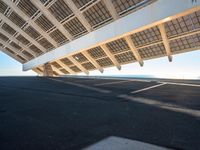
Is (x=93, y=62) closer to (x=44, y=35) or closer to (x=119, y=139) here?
(x=44, y=35)

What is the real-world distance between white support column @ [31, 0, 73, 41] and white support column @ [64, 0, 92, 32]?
321cm

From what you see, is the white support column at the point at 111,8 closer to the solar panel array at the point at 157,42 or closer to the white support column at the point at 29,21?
the solar panel array at the point at 157,42

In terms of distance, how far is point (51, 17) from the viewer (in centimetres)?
2062

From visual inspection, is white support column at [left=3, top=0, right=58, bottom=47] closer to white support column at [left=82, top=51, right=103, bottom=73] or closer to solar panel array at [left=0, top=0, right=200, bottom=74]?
solar panel array at [left=0, top=0, right=200, bottom=74]

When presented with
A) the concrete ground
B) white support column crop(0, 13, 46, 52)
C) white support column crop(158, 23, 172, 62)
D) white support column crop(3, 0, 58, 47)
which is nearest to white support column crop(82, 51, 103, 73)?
white support column crop(3, 0, 58, 47)

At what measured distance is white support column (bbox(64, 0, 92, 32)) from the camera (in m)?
17.9

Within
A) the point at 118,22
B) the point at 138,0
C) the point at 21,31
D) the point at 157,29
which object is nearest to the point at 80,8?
the point at 118,22

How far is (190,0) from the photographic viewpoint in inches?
483

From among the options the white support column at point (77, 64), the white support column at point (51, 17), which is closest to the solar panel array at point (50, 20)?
the white support column at point (51, 17)

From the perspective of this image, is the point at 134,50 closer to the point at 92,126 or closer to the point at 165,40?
the point at 165,40

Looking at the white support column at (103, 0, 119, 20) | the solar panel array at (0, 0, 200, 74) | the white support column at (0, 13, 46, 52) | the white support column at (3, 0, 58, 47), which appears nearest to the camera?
the white support column at (103, 0, 119, 20)

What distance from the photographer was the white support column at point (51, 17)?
19531 millimetres

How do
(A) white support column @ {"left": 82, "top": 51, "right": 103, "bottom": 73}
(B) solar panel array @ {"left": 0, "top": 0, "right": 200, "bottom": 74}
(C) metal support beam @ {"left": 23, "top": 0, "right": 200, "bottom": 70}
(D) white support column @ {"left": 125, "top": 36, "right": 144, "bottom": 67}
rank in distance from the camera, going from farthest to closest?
(A) white support column @ {"left": 82, "top": 51, "right": 103, "bottom": 73}
(D) white support column @ {"left": 125, "top": 36, "right": 144, "bottom": 67}
(B) solar panel array @ {"left": 0, "top": 0, "right": 200, "bottom": 74}
(C) metal support beam @ {"left": 23, "top": 0, "right": 200, "bottom": 70}

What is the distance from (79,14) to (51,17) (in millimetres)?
3598
